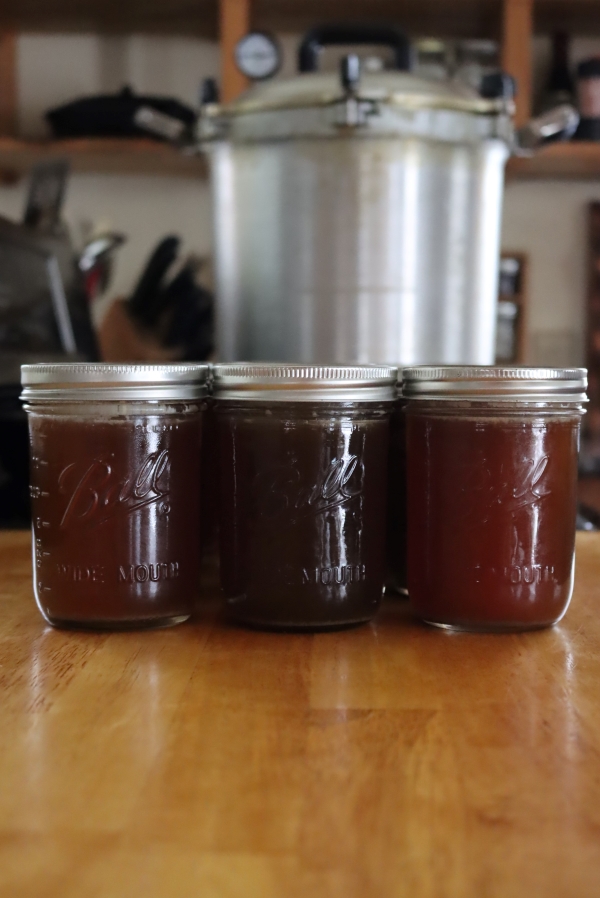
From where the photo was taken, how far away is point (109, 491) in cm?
51

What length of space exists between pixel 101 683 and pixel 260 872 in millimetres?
189

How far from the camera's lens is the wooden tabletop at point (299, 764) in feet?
0.87

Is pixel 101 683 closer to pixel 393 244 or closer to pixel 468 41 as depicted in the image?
pixel 393 244

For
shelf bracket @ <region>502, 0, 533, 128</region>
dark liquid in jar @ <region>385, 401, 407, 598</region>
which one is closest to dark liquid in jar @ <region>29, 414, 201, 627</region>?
dark liquid in jar @ <region>385, 401, 407, 598</region>

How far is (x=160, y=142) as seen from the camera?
1566mm

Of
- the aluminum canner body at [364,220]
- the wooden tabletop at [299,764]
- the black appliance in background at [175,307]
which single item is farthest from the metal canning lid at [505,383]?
the black appliance in background at [175,307]

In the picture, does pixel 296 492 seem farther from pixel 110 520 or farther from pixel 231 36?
pixel 231 36

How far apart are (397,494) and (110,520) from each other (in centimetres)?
18

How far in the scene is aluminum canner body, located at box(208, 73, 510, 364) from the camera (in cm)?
83

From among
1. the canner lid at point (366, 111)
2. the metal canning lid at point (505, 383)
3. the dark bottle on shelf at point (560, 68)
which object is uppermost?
the dark bottle on shelf at point (560, 68)

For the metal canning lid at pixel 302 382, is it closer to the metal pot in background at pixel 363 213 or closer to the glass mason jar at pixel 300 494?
the glass mason jar at pixel 300 494

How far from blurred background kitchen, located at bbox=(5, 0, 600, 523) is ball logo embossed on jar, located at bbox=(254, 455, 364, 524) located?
103cm

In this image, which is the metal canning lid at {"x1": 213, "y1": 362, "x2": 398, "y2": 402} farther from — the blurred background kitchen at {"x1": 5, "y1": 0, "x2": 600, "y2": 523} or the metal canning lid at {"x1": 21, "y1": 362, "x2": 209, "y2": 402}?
the blurred background kitchen at {"x1": 5, "y1": 0, "x2": 600, "y2": 523}

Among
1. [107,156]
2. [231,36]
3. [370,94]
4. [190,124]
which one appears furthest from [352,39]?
[107,156]
